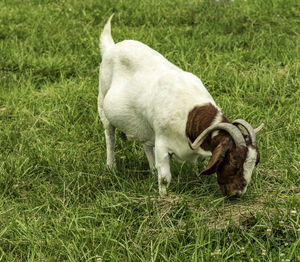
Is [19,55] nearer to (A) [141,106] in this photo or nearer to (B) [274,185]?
(A) [141,106]

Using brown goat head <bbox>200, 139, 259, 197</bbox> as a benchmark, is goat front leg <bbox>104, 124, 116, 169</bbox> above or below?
below

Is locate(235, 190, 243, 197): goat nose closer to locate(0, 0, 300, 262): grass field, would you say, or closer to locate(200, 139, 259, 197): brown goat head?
locate(200, 139, 259, 197): brown goat head

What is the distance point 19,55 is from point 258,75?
3.02m

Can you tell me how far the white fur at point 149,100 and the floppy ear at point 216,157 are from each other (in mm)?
310

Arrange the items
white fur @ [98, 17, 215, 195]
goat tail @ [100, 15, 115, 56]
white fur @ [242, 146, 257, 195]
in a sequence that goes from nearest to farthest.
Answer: white fur @ [242, 146, 257, 195] → white fur @ [98, 17, 215, 195] → goat tail @ [100, 15, 115, 56]

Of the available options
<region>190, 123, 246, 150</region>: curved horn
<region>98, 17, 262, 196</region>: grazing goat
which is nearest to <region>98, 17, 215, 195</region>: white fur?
<region>98, 17, 262, 196</region>: grazing goat

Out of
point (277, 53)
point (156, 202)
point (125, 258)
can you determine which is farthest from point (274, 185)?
point (277, 53)

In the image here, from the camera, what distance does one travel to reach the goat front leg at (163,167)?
395 centimetres

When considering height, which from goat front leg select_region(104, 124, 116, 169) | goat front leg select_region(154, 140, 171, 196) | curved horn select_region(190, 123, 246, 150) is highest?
curved horn select_region(190, 123, 246, 150)

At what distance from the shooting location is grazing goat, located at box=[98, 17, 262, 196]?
11.4ft

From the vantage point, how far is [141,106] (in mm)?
4195

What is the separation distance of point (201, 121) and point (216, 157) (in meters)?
0.38

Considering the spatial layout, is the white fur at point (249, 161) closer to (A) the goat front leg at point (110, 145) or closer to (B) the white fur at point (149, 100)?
(B) the white fur at point (149, 100)

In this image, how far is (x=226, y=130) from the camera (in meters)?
3.48
